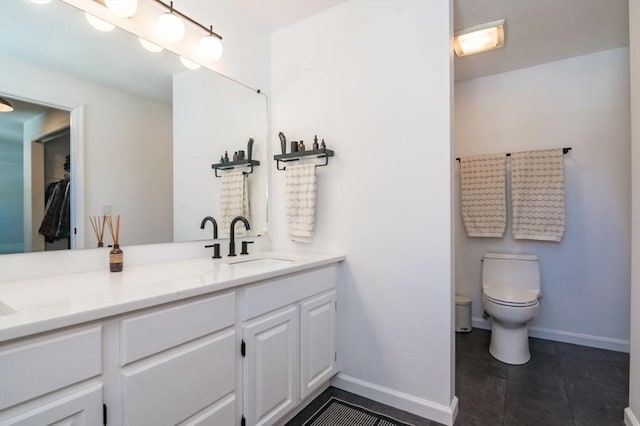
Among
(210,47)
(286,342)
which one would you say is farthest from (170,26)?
(286,342)

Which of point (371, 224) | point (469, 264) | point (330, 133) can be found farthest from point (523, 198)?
point (330, 133)

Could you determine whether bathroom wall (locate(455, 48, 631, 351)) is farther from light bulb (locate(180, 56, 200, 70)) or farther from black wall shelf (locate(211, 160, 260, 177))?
light bulb (locate(180, 56, 200, 70))

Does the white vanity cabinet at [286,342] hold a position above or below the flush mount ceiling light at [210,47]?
below

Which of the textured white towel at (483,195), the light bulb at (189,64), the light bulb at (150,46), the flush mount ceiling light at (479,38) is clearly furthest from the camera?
the textured white towel at (483,195)

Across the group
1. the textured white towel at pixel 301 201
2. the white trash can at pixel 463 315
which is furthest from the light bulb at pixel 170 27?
the white trash can at pixel 463 315

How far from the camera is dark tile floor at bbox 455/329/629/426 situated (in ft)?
5.39

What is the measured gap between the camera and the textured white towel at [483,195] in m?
2.77

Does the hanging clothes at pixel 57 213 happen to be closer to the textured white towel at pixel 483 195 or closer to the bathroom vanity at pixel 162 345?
the bathroom vanity at pixel 162 345

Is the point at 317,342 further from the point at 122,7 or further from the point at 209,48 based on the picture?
the point at 122,7

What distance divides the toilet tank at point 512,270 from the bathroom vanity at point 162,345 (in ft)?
6.11

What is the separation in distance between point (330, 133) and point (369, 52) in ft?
1.78

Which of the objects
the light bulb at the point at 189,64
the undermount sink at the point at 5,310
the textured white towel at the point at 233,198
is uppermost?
the light bulb at the point at 189,64

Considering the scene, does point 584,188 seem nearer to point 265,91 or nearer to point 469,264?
point 469,264

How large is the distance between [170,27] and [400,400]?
94.7 inches
